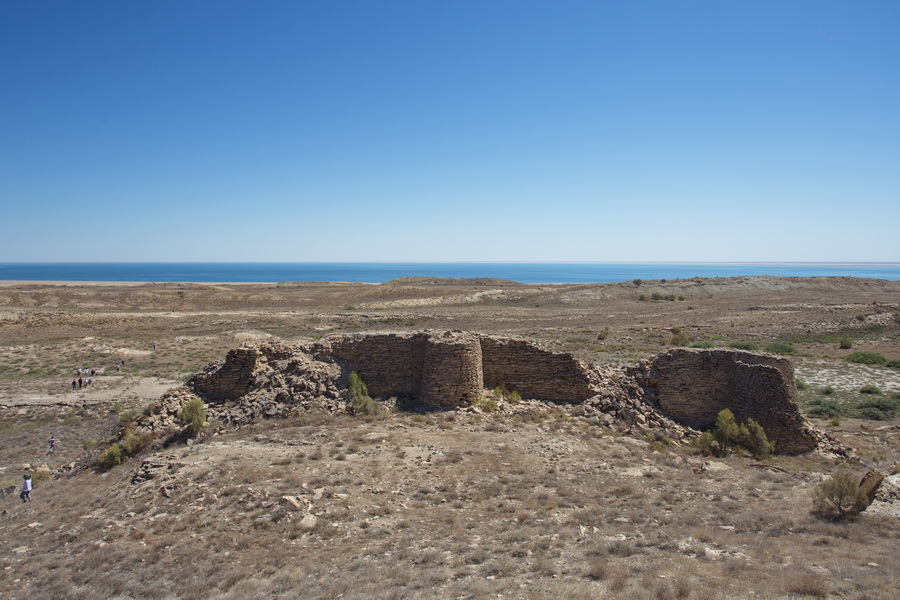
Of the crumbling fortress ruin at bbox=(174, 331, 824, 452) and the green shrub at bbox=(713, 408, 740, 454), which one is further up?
the crumbling fortress ruin at bbox=(174, 331, 824, 452)

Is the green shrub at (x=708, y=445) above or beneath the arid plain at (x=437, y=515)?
beneath

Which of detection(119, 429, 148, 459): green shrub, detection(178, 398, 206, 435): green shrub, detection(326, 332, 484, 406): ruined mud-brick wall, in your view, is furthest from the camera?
detection(326, 332, 484, 406): ruined mud-brick wall

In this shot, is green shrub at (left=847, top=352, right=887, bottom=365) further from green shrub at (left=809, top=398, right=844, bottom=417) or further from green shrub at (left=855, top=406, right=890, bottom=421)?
green shrub at (left=855, top=406, right=890, bottom=421)

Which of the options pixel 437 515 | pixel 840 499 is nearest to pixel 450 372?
pixel 437 515

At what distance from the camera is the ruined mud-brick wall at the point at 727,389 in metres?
12.7

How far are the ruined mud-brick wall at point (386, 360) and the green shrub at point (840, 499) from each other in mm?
9216

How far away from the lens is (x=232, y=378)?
13.5 meters

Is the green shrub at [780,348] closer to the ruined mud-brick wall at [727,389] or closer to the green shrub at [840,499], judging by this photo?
the ruined mud-brick wall at [727,389]

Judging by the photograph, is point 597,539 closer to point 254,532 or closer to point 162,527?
point 254,532

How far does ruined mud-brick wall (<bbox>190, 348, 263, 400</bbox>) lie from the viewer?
528 inches

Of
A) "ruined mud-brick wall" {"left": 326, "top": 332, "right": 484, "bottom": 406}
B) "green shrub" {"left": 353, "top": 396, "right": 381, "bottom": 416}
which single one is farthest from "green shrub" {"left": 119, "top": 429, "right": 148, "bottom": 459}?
"green shrub" {"left": 353, "top": 396, "right": 381, "bottom": 416}

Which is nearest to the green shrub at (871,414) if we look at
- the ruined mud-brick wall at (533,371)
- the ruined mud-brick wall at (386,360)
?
the ruined mud-brick wall at (533,371)

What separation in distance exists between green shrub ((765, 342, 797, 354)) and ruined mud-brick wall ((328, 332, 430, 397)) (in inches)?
1017

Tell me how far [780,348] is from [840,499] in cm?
2797
